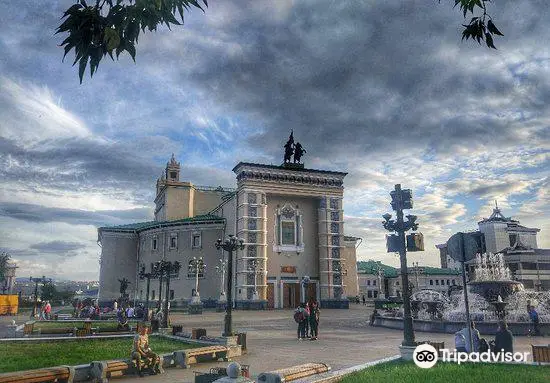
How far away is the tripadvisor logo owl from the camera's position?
10.5 meters

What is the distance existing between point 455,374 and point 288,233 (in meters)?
39.3

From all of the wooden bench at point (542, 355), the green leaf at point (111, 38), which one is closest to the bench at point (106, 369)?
the green leaf at point (111, 38)

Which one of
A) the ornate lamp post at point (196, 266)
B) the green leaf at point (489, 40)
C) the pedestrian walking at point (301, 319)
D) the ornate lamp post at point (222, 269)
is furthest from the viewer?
the ornate lamp post at point (196, 266)

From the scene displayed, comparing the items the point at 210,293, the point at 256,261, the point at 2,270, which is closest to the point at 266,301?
the point at 256,261

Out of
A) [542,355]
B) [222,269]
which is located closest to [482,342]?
[542,355]

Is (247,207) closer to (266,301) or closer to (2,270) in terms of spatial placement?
(266,301)

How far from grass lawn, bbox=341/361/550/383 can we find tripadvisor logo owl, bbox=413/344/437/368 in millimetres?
168

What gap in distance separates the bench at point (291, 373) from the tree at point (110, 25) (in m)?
6.03

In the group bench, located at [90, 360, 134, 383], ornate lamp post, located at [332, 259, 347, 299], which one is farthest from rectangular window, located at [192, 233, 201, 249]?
bench, located at [90, 360, 134, 383]

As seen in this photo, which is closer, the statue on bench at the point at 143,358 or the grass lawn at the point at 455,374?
the grass lawn at the point at 455,374

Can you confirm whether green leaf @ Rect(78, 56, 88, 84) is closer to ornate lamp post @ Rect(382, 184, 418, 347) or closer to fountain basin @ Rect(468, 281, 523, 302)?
ornate lamp post @ Rect(382, 184, 418, 347)

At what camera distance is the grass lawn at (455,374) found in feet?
28.9

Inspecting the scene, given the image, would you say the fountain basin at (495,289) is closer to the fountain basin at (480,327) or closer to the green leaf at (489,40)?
the fountain basin at (480,327)

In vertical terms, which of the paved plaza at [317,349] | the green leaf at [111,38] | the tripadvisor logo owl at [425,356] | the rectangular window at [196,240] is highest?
the rectangular window at [196,240]
